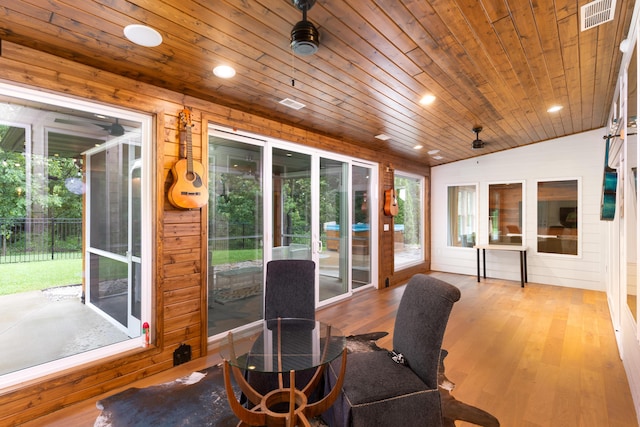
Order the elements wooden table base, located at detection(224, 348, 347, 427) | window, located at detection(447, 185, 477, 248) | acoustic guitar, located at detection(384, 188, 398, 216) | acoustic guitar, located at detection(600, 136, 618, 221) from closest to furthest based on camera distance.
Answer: wooden table base, located at detection(224, 348, 347, 427)
acoustic guitar, located at detection(600, 136, 618, 221)
acoustic guitar, located at detection(384, 188, 398, 216)
window, located at detection(447, 185, 477, 248)

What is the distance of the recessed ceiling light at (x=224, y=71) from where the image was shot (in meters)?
2.44

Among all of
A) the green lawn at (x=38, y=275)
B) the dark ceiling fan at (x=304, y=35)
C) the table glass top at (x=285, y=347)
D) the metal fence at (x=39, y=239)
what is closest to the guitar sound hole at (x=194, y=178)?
the metal fence at (x=39, y=239)

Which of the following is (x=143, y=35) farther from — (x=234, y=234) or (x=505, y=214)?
(x=505, y=214)

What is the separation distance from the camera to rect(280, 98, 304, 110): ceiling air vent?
318 cm

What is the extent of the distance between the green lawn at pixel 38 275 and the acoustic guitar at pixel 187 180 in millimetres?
1022

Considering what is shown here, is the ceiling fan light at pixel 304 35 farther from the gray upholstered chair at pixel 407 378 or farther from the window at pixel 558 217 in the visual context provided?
the window at pixel 558 217

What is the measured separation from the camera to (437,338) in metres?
1.77

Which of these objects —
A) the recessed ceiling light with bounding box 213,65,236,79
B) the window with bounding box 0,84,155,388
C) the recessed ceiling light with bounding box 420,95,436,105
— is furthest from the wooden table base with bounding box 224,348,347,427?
the recessed ceiling light with bounding box 420,95,436,105

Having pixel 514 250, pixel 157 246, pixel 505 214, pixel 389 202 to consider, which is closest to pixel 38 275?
pixel 157 246

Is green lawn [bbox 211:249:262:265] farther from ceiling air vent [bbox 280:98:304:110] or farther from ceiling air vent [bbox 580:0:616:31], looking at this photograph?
ceiling air vent [bbox 580:0:616:31]

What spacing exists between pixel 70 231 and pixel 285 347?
2.09m

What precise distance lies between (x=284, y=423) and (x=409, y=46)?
258cm

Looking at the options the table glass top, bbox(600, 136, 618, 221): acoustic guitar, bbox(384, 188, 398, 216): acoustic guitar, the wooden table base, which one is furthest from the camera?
bbox(384, 188, 398, 216): acoustic guitar

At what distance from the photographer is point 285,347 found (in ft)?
6.48
